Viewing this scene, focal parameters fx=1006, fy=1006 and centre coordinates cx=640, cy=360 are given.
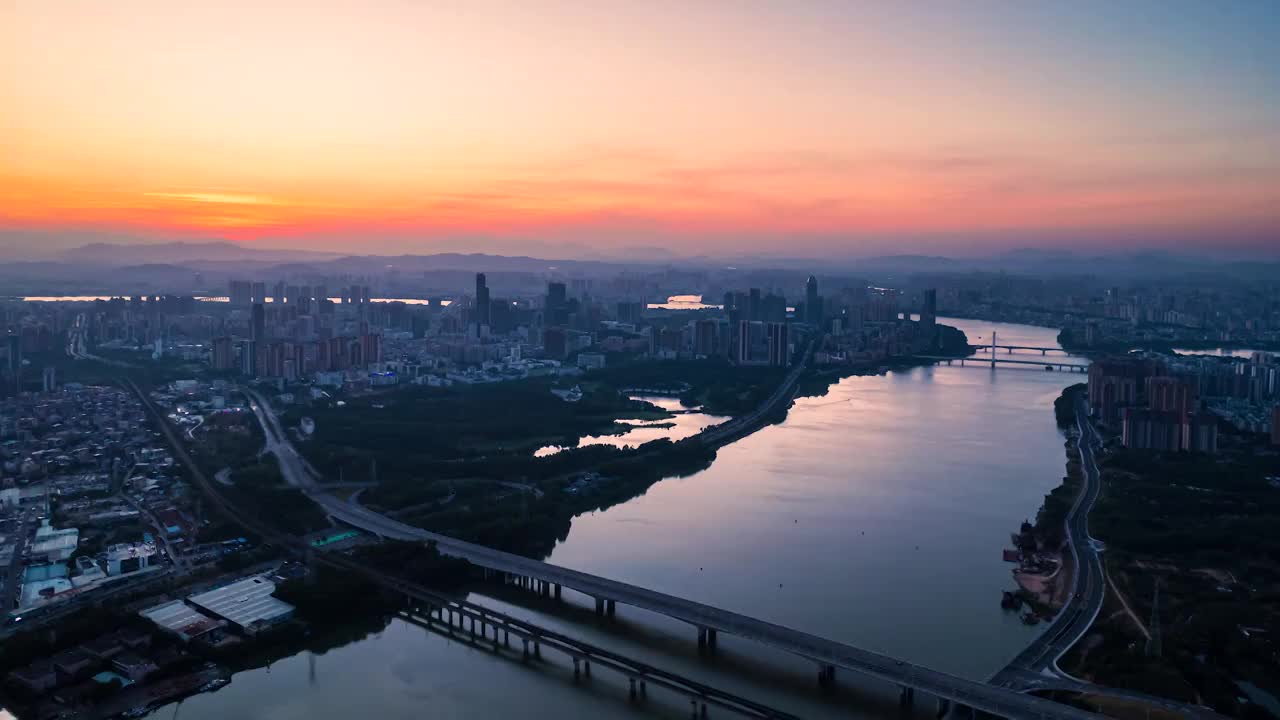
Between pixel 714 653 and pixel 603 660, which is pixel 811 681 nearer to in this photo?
pixel 714 653

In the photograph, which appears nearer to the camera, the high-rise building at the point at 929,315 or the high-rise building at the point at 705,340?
the high-rise building at the point at 705,340

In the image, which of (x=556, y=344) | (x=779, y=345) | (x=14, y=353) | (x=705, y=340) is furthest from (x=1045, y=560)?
(x=14, y=353)

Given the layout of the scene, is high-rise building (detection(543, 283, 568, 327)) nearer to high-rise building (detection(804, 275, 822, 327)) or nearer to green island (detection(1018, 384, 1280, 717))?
high-rise building (detection(804, 275, 822, 327))

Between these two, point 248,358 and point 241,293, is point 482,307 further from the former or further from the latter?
point 241,293

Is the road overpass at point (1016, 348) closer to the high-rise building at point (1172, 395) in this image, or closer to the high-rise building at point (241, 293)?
the high-rise building at point (1172, 395)

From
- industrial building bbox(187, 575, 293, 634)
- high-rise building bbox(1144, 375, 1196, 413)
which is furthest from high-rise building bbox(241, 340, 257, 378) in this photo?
high-rise building bbox(1144, 375, 1196, 413)

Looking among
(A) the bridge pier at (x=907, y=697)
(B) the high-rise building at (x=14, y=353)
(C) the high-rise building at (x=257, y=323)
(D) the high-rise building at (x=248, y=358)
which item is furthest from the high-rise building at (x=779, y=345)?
(A) the bridge pier at (x=907, y=697)

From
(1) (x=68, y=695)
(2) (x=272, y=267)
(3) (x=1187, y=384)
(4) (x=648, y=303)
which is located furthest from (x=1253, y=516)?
(2) (x=272, y=267)
